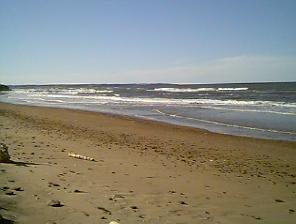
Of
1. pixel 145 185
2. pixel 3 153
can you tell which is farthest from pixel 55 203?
pixel 3 153

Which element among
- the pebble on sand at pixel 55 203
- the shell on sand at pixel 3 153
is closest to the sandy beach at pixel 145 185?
the pebble on sand at pixel 55 203

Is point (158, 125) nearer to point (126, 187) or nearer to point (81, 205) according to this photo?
point (126, 187)

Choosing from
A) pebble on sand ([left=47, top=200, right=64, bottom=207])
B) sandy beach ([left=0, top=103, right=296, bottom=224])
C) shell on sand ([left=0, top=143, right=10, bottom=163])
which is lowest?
sandy beach ([left=0, top=103, right=296, bottom=224])

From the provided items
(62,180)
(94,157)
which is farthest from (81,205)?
(94,157)

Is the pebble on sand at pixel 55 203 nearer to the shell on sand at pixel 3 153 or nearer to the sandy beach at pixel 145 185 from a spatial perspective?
the sandy beach at pixel 145 185

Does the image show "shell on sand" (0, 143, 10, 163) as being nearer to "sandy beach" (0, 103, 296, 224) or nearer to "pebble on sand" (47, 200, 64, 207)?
"sandy beach" (0, 103, 296, 224)

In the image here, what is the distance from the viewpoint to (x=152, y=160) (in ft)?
30.3

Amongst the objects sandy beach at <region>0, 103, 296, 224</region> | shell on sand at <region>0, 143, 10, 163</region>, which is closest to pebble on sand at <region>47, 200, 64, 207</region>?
sandy beach at <region>0, 103, 296, 224</region>

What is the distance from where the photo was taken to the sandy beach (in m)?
4.31

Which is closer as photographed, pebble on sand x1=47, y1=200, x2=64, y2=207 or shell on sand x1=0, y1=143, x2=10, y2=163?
pebble on sand x1=47, y1=200, x2=64, y2=207

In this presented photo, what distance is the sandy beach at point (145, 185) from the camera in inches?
170

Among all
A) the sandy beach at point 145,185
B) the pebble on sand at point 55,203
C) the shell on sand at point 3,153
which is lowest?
the sandy beach at point 145,185

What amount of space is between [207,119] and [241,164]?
12417 millimetres

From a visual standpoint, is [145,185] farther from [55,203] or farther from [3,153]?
[3,153]
